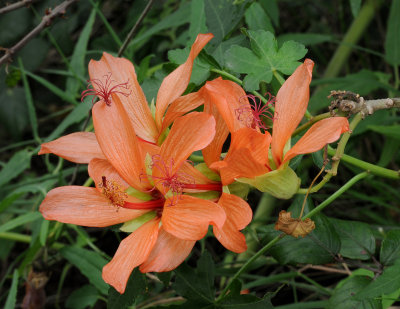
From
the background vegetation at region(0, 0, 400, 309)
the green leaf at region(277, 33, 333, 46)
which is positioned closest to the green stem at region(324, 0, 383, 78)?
the background vegetation at region(0, 0, 400, 309)

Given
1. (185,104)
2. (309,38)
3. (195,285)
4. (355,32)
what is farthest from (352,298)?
(355,32)

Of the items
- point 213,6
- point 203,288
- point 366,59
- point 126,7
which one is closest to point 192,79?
point 213,6

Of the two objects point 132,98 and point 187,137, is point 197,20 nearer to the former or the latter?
point 132,98

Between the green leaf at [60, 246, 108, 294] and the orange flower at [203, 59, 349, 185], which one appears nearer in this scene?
the orange flower at [203, 59, 349, 185]

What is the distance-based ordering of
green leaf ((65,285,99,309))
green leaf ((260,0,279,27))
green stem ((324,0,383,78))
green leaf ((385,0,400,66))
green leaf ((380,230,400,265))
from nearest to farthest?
green leaf ((380,230,400,265)) → green leaf ((65,285,99,309)) → green leaf ((260,0,279,27)) → green leaf ((385,0,400,66)) → green stem ((324,0,383,78))

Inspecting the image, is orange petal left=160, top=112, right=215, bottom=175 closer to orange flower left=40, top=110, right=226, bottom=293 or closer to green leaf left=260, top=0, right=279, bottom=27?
orange flower left=40, top=110, right=226, bottom=293

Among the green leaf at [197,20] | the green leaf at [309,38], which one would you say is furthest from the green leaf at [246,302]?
the green leaf at [309,38]
